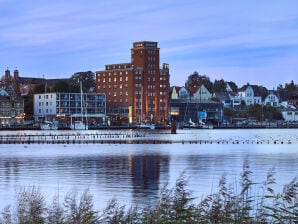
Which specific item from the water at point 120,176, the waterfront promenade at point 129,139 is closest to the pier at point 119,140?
the waterfront promenade at point 129,139

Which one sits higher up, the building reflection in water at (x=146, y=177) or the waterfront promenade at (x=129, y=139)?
the waterfront promenade at (x=129, y=139)

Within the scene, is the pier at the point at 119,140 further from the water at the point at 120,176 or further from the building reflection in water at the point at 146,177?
the water at the point at 120,176

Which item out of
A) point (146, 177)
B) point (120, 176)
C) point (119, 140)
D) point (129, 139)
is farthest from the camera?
point (129, 139)

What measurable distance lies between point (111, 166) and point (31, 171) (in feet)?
25.7

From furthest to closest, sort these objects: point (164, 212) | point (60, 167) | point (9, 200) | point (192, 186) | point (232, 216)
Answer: point (60, 167) < point (192, 186) < point (9, 200) < point (232, 216) < point (164, 212)

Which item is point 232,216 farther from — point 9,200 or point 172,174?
point 172,174

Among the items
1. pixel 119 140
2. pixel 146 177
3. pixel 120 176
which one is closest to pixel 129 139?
pixel 119 140

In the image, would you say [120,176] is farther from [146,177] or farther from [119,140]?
[119,140]

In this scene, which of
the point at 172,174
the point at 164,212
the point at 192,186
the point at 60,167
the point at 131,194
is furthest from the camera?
the point at 60,167

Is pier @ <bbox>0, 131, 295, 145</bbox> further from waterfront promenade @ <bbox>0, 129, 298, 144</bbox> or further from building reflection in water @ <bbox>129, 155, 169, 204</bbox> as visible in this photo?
building reflection in water @ <bbox>129, 155, 169, 204</bbox>

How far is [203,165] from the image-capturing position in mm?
54750

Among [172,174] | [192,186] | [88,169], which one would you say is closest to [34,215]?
[192,186]

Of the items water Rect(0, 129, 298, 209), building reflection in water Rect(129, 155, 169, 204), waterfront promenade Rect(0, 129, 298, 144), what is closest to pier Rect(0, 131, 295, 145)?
waterfront promenade Rect(0, 129, 298, 144)

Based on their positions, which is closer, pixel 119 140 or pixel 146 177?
pixel 146 177
